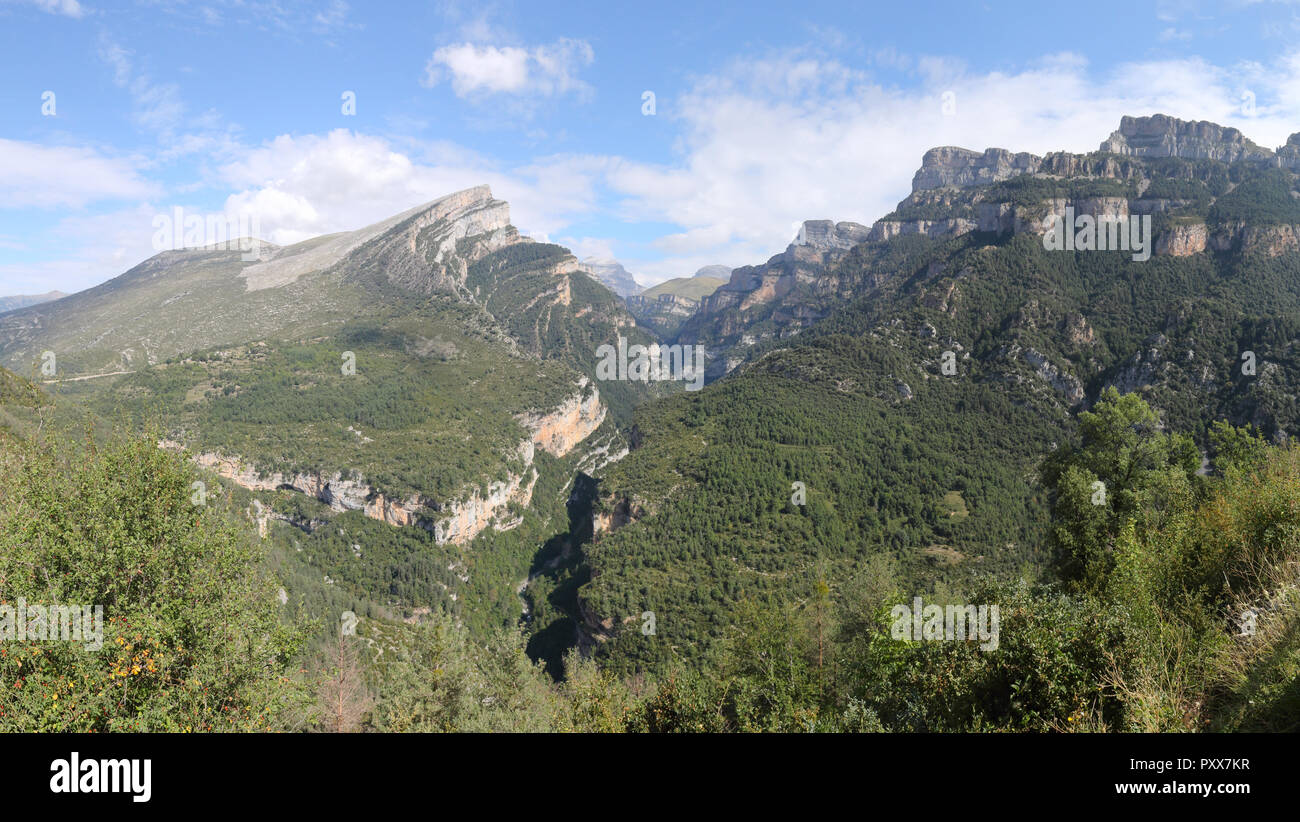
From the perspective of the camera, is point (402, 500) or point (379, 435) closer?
point (402, 500)

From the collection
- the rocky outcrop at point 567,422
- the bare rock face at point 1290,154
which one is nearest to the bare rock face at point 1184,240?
the bare rock face at point 1290,154

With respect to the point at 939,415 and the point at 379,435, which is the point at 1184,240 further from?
the point at 379,435

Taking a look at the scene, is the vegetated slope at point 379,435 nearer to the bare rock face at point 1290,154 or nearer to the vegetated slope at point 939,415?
the vegetated slope at point 939,415

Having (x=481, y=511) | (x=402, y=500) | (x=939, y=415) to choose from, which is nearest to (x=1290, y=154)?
(x=939, y=415)

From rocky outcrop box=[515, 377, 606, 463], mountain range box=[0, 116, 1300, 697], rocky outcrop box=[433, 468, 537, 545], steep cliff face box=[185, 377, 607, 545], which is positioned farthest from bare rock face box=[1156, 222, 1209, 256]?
steep cliff face box=[185, 377, 607, 545]

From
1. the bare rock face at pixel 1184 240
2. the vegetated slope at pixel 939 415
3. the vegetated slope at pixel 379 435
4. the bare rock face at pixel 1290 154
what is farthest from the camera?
the bare rock face at pixel 1290 154

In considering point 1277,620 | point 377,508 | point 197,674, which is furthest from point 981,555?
point 377,508

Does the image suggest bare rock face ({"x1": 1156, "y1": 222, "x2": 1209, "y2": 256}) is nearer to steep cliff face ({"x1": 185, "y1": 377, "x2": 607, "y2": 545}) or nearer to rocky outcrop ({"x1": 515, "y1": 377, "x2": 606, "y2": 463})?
rocky outcrop ({"x1": 515, "y1": 377, "x2": 606, "y2": 463})

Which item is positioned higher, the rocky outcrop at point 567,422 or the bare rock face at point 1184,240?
the bare rock face at point 1184,240

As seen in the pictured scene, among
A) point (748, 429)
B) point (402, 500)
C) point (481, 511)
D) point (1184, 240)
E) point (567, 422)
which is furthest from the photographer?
point (567, 422)
